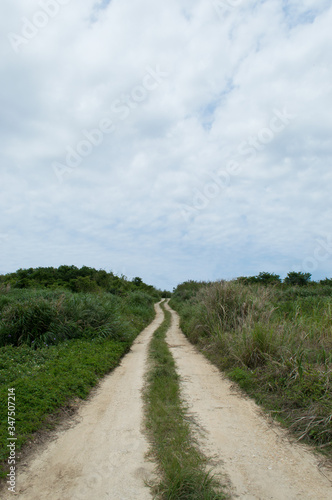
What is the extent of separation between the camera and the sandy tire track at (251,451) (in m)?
3.06

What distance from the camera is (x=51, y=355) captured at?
25.5ft

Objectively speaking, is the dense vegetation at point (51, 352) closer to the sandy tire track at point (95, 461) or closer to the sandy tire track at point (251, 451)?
the sandy tire track at point (95, 461)

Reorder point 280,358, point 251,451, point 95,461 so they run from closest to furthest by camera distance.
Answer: point 95,461, point 251,451, point 280,358

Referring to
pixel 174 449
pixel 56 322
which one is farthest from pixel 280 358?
pixel 56 322

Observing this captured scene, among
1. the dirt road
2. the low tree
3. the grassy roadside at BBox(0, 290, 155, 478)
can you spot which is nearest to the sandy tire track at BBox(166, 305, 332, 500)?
the dirt road

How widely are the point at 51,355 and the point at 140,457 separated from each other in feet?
15.8

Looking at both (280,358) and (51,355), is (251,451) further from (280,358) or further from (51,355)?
(51,355)

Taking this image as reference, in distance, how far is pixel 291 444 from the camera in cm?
395

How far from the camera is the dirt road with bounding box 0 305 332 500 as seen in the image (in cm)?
306

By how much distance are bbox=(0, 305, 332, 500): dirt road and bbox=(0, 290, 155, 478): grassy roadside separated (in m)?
0.46

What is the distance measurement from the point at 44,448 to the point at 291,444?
3.07 metres

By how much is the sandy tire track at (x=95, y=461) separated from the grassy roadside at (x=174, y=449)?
0.53 ft

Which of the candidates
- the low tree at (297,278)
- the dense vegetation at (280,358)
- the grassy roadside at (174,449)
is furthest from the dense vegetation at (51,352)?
the low tree at (297,278)

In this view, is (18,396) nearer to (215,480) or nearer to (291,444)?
(215,480)
